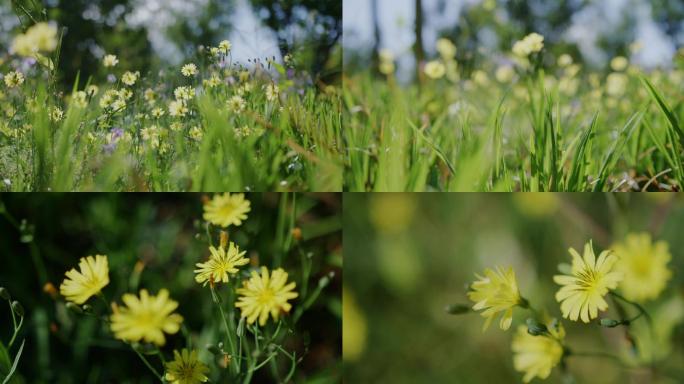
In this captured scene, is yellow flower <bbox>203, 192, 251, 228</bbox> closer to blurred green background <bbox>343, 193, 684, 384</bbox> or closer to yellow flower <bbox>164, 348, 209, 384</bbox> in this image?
yellow flower <bbox>164, 348, 209, 384</bbox>

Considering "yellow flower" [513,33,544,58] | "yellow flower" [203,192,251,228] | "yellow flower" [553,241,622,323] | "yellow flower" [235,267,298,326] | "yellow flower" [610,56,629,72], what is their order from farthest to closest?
"yellow flower" [610,56,629,72] → "yellow flower" [513,33,544,58] → "yellow flower" [203,192,251,228] → "yellow flower" [235,267,298,326] → "yellow flower" [553,241,622,323]

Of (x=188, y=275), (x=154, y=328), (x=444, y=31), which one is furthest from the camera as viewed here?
(x=444, y=31)

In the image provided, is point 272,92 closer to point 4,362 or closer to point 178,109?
point 178,109

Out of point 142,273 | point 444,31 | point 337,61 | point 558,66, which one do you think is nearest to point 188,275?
point 142,273

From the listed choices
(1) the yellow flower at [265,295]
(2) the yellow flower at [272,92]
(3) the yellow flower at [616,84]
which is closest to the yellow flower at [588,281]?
(1) the yellow flower at [265,295]

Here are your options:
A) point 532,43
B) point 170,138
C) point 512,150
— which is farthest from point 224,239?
point 532,43

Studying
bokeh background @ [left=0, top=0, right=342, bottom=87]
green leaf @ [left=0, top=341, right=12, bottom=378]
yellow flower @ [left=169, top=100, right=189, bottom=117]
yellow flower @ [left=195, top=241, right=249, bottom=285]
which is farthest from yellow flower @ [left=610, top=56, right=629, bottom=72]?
green leaf @ [left=0, top=341, right=12, bottom=378]

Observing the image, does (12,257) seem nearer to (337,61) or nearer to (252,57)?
(252,57)
